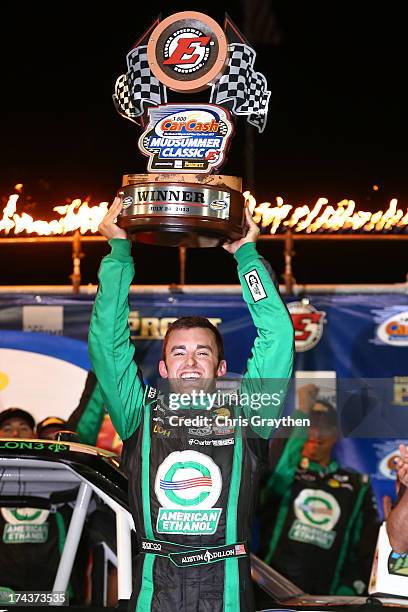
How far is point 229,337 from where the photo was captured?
703cm

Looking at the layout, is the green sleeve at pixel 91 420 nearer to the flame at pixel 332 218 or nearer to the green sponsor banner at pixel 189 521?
the flame at pixel 332 218

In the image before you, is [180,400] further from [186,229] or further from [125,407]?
[186,229]

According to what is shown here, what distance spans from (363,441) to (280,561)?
3.37ft

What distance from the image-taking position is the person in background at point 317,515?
6504 millimetres

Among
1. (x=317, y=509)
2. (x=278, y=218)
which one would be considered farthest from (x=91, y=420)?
(x=278, y=218)

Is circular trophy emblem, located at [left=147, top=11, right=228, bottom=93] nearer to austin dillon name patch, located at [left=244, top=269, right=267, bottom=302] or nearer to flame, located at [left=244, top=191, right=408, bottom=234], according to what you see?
austin dillon name patch, located at [left=244, top=269, right=267, bottom=302]

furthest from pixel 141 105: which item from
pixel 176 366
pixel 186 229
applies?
pixel 176 366

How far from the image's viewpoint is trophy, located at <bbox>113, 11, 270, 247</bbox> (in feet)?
11.3

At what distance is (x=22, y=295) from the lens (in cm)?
711

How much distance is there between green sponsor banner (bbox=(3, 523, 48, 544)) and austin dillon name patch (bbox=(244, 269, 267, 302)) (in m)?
2.11

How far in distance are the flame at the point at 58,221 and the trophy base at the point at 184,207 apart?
361cm

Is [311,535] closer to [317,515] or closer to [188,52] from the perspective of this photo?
[317,515]

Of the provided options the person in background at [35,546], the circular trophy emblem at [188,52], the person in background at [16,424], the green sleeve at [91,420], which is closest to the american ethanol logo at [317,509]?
the green sleeve at [91,420]

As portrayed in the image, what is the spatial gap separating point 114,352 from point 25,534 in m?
1.98
